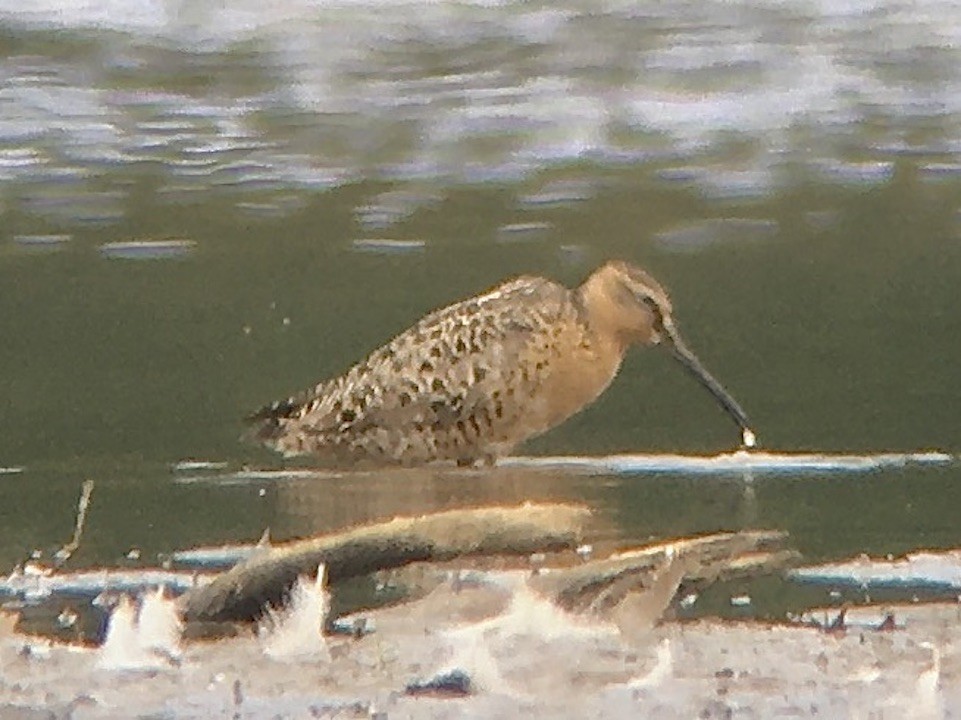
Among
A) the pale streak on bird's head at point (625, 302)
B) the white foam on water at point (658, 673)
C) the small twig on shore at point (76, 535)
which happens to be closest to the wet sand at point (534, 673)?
the white foam on water at point (658, 673)

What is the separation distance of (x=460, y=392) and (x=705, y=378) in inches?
29.7

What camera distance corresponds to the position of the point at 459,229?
1180cm

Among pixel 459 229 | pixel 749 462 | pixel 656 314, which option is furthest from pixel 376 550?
pixel 459 229

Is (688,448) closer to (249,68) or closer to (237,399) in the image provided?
(237,399)

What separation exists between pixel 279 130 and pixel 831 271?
4034mm

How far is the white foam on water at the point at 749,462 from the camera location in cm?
762

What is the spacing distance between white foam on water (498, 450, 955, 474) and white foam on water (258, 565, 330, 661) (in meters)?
2.58

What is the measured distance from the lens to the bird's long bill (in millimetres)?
8273

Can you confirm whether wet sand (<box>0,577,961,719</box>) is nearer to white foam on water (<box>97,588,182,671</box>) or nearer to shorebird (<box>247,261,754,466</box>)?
white foam on water (<box>97,588,182,671</box>)

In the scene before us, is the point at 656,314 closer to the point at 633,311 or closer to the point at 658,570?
the point at 633,311

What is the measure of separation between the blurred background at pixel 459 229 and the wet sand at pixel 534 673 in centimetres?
125

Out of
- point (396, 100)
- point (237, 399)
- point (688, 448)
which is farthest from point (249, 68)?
point (688, 448)

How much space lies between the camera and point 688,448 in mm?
8078

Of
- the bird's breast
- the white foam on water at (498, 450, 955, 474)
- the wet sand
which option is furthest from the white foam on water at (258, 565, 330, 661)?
the bird's breast
